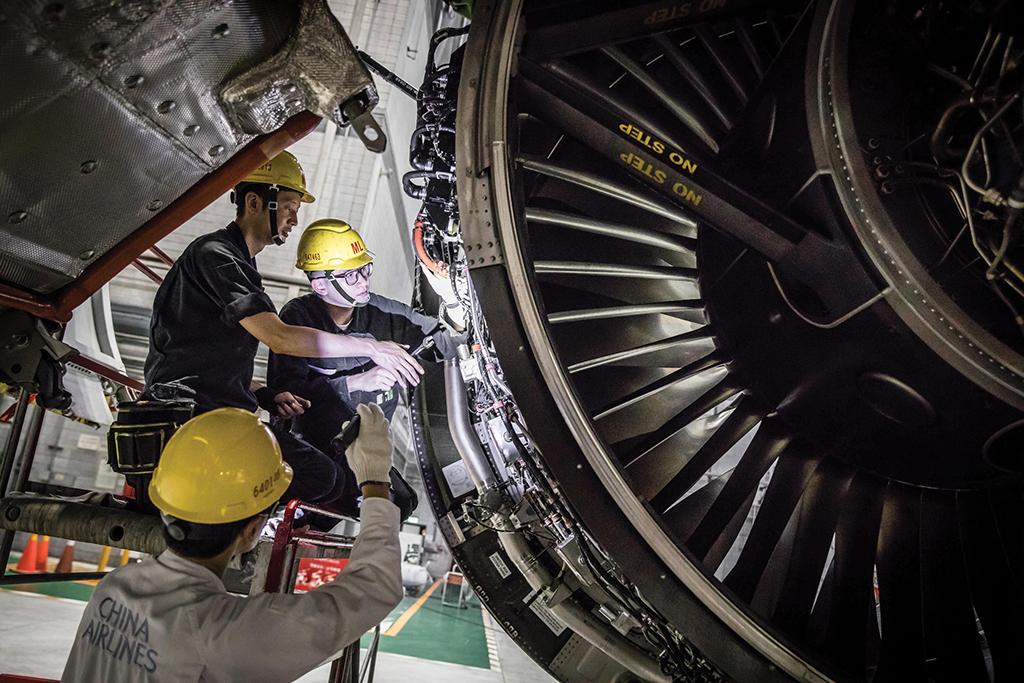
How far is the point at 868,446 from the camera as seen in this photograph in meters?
2.80

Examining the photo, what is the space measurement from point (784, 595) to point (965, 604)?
74 centimetres

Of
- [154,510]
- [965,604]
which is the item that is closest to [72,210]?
[154,510]

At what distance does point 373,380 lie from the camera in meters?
3.90

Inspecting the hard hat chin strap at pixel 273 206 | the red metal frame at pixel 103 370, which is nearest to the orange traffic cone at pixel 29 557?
the red metal frame at pixel 103 370

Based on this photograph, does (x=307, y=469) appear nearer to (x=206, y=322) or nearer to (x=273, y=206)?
(x=206, y=322)

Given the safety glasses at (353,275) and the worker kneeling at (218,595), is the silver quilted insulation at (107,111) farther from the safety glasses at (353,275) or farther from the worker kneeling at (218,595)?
the safety glasses at (353,275)

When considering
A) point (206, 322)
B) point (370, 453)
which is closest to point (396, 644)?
point (206, 322)

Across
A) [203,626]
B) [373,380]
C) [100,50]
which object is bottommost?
[203,626]

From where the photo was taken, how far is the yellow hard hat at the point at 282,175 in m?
3.54

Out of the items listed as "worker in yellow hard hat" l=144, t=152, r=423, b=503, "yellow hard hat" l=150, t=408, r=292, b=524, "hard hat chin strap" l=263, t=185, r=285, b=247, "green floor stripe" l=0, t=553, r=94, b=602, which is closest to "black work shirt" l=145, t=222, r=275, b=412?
"worker in yellow hard hat" l=144, t=152, r=423, b=503

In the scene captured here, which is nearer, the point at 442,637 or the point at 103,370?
the point at 103,370

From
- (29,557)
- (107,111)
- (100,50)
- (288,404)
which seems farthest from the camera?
(29,557)

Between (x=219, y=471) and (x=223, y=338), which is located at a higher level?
(x=223, y=338)

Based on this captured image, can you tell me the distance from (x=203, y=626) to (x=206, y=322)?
1.71 m
